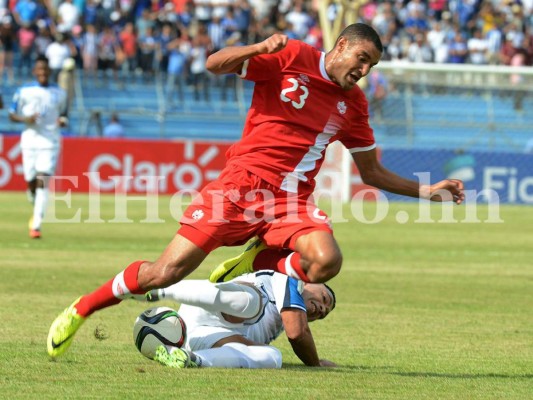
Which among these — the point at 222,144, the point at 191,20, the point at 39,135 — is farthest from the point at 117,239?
the point at 191,20

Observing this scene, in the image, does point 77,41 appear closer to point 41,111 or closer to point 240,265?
point 41,111

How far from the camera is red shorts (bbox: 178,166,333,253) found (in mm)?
7320

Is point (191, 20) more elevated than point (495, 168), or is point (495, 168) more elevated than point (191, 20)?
point (191, 20)

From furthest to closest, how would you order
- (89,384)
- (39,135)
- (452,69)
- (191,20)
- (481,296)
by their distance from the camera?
(191,20) → (452,69) → (39,135) → (481,296) → (89,384)

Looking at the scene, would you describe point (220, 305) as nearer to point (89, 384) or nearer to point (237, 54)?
point (89, 384)

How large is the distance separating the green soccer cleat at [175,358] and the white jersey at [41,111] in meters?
10.8

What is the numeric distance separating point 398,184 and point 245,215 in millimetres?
1460

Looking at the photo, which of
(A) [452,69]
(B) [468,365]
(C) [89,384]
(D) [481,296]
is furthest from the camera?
(A) [452,69]

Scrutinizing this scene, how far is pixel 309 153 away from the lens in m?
7.67

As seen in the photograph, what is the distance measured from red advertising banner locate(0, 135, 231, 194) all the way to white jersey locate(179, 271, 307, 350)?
1986 cm

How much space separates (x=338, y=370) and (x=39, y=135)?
11259mm

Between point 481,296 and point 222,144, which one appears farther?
point 222,144

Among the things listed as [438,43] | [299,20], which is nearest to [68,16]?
[299,20]

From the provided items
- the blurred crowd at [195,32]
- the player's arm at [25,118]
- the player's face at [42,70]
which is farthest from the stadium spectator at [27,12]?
the player's face at [42,70]
